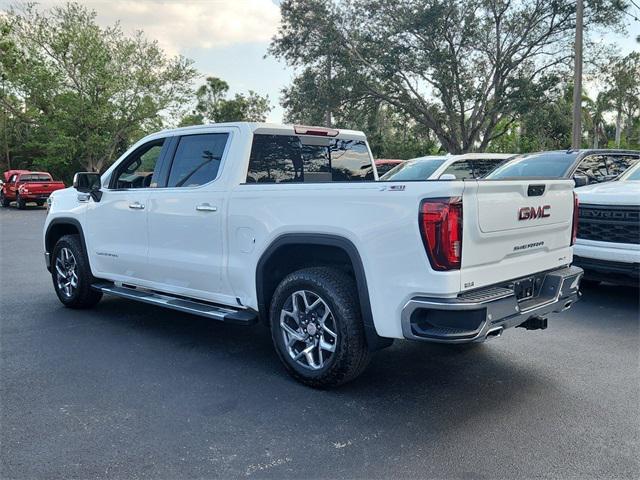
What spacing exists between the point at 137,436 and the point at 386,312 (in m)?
1.68

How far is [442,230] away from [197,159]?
104 inches

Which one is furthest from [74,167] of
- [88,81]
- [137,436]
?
[137,436]

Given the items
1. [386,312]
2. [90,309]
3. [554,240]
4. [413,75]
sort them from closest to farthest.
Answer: [386,312] → [554,240] → [90,309] → [413,75]

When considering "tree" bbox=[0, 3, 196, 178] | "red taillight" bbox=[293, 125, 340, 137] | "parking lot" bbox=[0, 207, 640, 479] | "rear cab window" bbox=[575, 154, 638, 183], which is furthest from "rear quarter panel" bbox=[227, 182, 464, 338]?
"tree" bbox=[0, 3, 196, 178]

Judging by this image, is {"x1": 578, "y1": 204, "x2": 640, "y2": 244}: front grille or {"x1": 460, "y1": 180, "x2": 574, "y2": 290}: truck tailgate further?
{"x1": 578, "y1": 204, "x2": 640, "y2": 244}: front grille

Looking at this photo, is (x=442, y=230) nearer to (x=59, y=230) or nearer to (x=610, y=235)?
(x=610, y=235)

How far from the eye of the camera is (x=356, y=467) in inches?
118

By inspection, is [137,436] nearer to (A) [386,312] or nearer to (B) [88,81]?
(A) [386,312]

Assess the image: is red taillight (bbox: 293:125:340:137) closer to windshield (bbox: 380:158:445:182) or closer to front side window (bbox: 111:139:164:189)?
front side window (bbox: 111:139:164:189)

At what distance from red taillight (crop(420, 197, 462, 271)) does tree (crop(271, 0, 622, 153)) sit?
22.5 metres

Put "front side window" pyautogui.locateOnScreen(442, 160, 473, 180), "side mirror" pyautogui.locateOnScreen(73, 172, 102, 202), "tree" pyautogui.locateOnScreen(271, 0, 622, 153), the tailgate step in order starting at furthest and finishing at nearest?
"tree" pyautogui.locateOnScreen(271, 0, 622, 153), "front side window" pyautogui.locateOnScreen(442, 160, 473, 180), "side mirror" pyautogui.locateOnScreen(73, 172, 102, 202), the tailgate step

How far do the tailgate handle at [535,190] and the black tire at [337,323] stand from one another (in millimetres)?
1353

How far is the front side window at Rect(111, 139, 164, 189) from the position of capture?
5.52 metres

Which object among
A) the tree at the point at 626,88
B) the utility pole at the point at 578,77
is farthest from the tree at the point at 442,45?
the utility pole at the point at 578,77
